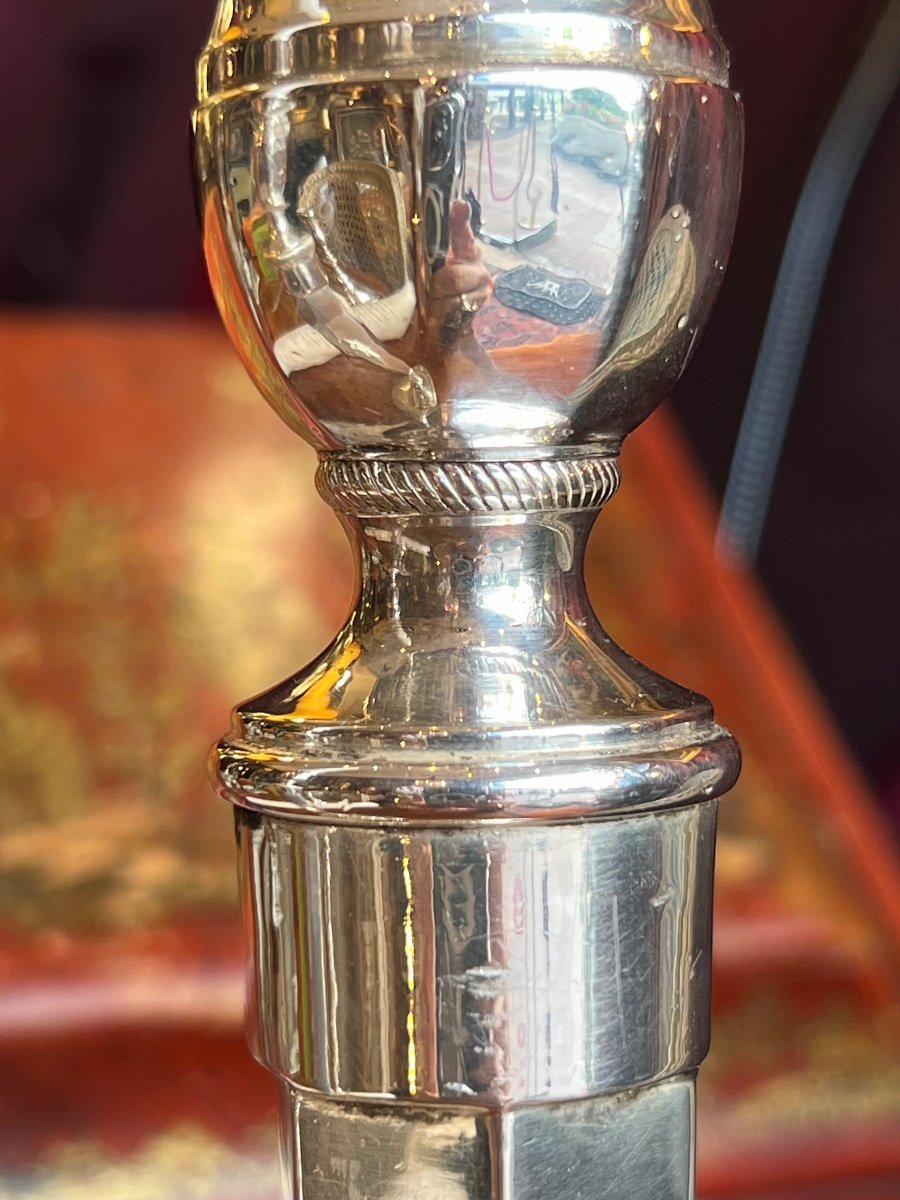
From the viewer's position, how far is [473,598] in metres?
0.18

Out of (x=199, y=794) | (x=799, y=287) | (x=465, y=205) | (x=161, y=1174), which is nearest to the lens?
(x=465, y=205)

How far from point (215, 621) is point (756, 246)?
377 millimetres

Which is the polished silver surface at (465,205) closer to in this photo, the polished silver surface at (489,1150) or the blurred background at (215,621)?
the polished silver surface at (489,1150)

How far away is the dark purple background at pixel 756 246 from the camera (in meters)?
0.71

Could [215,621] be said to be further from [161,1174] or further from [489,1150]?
[489,1150]

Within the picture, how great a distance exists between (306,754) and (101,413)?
1.68 ft

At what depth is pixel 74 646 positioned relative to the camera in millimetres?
556

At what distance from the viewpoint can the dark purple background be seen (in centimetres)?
71

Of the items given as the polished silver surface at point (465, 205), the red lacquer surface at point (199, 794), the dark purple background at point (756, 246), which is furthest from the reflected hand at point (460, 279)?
the dark purple background at point (756, 246)

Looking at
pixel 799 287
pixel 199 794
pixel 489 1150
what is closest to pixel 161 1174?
pixel 199 794

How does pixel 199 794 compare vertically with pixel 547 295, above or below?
below

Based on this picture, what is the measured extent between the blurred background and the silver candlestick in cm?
26

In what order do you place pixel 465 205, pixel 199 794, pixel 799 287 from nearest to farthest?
pixel 465 205 < pixel 199 794 < pixel 799 287

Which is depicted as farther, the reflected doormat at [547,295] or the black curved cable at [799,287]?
the black curved cable at [799,287]
